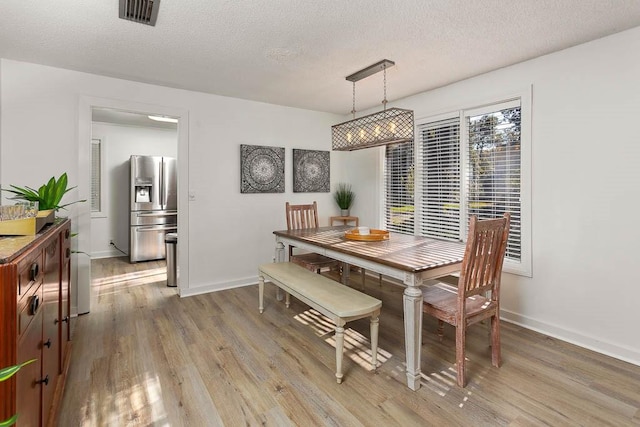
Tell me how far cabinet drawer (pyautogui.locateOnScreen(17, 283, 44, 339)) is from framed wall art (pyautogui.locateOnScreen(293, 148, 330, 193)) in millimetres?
3446

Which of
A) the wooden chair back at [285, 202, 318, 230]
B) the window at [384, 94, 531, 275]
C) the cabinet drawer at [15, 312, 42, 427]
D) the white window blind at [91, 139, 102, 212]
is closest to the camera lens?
the cabinet drawer at [15, 312, 42, 427]

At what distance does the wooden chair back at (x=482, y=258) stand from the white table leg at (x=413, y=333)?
0.91 ft

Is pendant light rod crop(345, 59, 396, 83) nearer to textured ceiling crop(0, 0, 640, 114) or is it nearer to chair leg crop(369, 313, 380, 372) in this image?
textured ceiling crop(0, 0, 640, 114)

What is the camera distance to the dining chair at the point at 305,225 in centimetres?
348

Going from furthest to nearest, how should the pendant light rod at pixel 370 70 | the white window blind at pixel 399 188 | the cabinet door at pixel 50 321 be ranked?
the white window blind at pixel 399 188
the pendant light rod at pixel 370 70
the cabinet door at pixel 50 321

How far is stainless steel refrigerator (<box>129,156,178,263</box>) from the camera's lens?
5.44 metres

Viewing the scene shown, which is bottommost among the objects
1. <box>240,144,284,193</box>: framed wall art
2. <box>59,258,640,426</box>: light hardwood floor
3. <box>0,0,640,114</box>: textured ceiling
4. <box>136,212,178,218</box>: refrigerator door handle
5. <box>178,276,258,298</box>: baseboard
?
<box>59,258,640,426</box>: light hardwood floor

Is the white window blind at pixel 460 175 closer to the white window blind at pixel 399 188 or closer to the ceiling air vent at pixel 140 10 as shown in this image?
the white window blind at pixel 399 188

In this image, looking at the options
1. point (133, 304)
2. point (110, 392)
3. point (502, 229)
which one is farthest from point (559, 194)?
point (133, 304)

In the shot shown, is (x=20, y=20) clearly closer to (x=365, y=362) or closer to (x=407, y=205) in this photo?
(x=365, y=362)

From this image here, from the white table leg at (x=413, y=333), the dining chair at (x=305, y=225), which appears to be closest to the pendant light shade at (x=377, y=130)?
the dining chair at (x=305, y=225)

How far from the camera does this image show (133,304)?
11.6 ft

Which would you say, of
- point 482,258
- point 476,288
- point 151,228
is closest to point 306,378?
point 476,288

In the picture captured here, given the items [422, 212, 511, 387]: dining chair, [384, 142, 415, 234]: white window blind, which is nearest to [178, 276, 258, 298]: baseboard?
[384, 142, 415, 234]: white window blind
